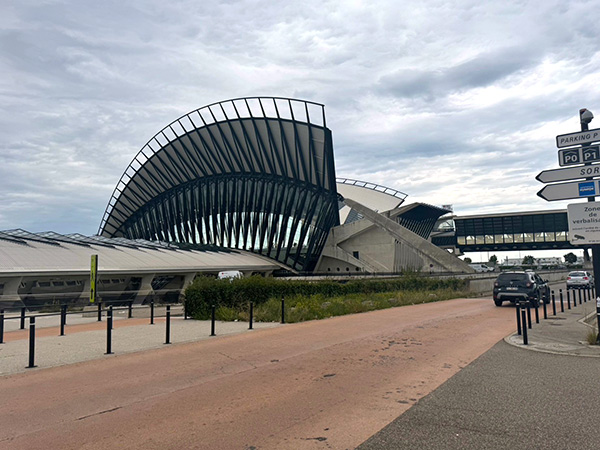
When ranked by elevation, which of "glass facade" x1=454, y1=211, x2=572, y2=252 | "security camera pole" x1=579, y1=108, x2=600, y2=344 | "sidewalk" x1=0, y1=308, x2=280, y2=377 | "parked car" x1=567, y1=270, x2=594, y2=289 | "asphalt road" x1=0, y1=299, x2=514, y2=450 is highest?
"glass facade" x1=454, y1=211, x2=572, y2=252

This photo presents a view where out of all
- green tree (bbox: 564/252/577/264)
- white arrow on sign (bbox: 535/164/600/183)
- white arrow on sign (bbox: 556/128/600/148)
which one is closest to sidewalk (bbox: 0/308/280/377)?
white arrow on sign (bbox: 535/164/600/183)

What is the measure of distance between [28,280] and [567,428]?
1294 inches

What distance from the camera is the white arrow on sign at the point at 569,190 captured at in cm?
1031

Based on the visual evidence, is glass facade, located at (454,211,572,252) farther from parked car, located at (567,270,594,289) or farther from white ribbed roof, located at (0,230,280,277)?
white ribbed roof, located at (0,230,280,277)

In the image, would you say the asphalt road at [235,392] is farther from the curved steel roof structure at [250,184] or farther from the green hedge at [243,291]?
the curved steel roof structure at [250,184]

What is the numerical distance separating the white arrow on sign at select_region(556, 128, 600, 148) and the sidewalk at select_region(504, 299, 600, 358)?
4543 millimetres

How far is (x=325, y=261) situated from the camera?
179ft

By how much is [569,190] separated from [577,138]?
1.24 m

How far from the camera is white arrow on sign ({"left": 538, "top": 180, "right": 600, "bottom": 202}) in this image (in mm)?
10312

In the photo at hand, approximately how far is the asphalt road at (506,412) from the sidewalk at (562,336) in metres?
1.40

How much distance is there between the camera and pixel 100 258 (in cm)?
3603

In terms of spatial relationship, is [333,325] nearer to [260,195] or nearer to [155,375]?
[155,375]

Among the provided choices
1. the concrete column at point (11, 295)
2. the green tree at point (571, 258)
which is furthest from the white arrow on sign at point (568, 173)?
the green tree at point (571, 258)

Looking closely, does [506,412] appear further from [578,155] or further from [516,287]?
[516,287]
